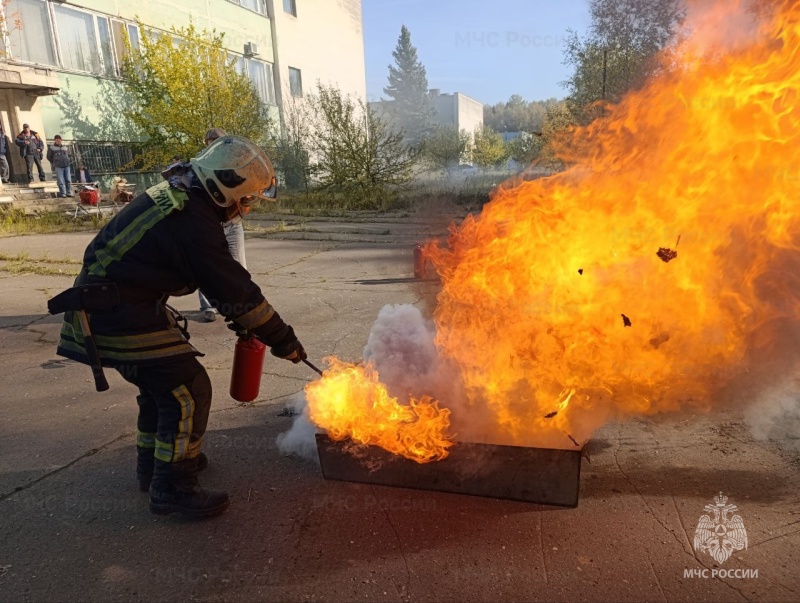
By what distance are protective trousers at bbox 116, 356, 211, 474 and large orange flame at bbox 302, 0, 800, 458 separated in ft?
2.61

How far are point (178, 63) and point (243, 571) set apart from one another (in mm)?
21498

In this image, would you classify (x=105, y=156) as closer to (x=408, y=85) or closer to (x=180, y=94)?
(x=180, y=94)

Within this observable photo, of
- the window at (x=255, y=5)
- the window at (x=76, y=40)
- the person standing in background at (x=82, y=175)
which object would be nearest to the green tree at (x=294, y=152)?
the window at (x=255, y=5)

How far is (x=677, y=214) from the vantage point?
12.7 ft

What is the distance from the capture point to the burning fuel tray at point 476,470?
3.01 m

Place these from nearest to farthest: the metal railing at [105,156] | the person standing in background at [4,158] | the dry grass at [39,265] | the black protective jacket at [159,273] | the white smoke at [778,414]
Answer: the black protective jacket at [159,273]
the white smoke at [778,414]
the dry grass at [39,265]
the person standing in background at [4,158]
the metal railing at [105,156]

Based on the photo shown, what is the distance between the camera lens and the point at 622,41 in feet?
60.3

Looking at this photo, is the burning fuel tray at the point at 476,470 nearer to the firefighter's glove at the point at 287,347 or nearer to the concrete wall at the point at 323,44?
the firefighter's glove at the point at 287,347

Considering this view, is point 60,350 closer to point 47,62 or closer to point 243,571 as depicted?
point 243,571

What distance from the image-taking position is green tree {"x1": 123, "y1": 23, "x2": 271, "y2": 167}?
788 inches

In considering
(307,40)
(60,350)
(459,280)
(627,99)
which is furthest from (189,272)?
(307,40)

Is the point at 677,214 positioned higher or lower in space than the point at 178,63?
lower

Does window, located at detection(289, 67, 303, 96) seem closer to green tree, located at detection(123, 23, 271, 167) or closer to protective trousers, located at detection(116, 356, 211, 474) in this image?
green tree, located at detection(123, 23, 271, 167)

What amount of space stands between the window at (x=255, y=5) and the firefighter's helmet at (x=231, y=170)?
27.4 meters
